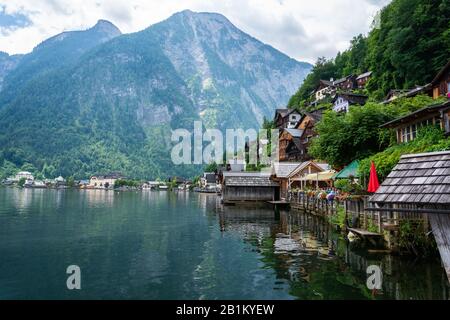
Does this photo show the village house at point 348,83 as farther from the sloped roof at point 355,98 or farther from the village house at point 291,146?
the village house at point 291,146

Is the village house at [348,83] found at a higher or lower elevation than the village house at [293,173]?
higher

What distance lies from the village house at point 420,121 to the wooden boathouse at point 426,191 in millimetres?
16143

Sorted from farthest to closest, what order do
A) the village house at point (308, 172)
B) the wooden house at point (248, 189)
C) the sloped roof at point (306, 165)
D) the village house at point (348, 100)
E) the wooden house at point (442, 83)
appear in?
the village house at point (348, 100) → the wooden house at point (248, 189) → the sloped roof at point (306, 165) → the village house at point (308, 172) → the wooden house at point (442, 83)

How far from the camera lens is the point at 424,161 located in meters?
8.75

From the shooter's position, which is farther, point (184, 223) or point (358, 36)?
point (358, 36)

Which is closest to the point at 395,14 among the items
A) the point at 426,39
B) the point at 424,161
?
the point at 426,39

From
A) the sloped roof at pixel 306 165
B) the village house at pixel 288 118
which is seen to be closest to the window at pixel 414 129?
the sloped roof at pixel 306 165

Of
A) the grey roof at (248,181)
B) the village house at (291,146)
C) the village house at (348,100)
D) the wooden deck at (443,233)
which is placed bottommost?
the wooden deck at (443,233)

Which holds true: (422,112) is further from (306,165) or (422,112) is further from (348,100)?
(348,100)

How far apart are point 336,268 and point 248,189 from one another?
4222cm

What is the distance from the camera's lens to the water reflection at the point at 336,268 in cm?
1344
